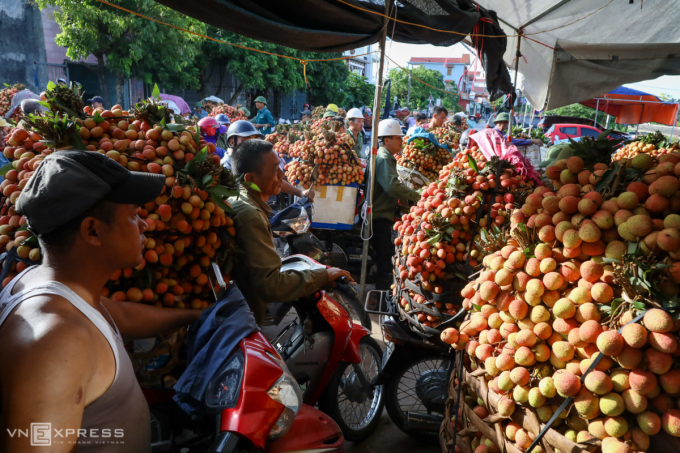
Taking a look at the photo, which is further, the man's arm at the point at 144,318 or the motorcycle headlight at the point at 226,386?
the man's arm at the point at 144,318

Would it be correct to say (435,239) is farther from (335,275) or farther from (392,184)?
(392,184)

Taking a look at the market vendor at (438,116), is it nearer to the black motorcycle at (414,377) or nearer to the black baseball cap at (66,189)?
the black motorcycle at (414,377)

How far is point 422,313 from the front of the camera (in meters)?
3.00

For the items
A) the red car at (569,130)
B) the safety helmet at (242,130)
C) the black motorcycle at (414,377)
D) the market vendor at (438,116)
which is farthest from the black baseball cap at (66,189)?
the red car at (569,130)

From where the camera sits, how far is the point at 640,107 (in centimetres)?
2088

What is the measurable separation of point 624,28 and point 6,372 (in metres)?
7.49

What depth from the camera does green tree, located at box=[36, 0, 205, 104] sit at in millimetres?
14633

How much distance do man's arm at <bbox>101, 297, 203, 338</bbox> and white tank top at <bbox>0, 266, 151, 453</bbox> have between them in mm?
418

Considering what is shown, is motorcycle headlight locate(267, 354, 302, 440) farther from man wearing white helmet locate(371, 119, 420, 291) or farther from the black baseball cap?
man wearing white helmet locate(371, 119, 420, 291)

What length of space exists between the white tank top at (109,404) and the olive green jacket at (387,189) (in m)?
4.08

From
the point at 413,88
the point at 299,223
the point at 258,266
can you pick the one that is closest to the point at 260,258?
the point at 258,266

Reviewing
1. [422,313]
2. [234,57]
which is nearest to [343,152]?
[422,313]

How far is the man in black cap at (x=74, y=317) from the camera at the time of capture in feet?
3.39

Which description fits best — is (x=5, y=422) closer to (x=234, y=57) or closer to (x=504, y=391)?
(x=504, y=391)
